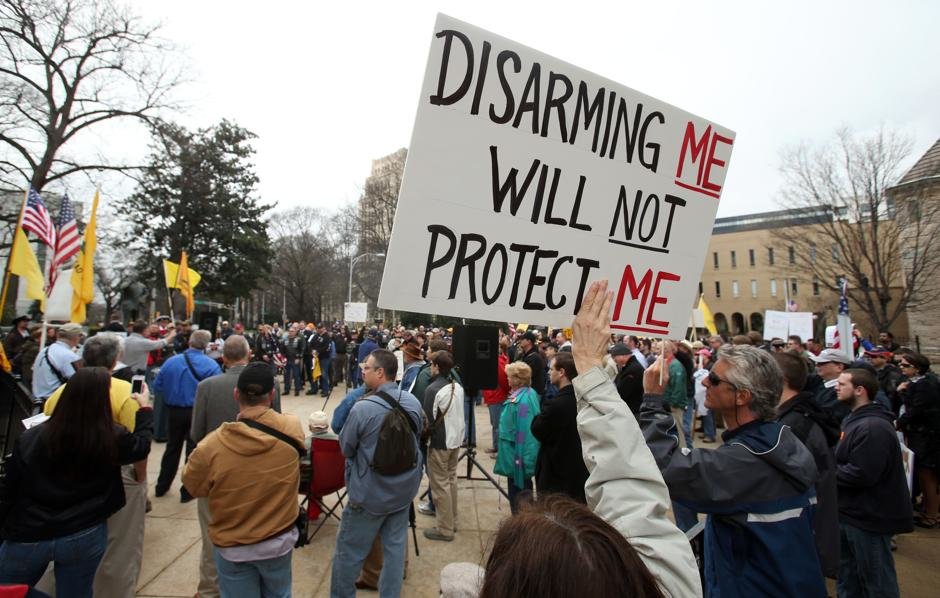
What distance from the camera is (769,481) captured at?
2.04m

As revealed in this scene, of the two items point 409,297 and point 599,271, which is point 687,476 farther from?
point 409,297

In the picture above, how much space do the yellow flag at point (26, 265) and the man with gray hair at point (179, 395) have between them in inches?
105

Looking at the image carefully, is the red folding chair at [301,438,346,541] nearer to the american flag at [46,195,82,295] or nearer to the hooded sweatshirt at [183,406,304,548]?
the hooded sweatshirt at [183,406,304,548]

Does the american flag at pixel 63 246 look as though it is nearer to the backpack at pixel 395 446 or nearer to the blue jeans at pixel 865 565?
the backpack at pixel 395 446

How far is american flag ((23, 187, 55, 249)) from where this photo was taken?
797cm

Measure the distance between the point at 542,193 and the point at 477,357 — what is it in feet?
15.5

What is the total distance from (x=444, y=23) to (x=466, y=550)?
16.5ft

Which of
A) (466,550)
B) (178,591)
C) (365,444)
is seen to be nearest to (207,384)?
(178,591)

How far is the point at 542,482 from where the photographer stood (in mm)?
4203

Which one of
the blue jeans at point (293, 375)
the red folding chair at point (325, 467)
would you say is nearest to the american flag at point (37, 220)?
the red folding chair at point (325, 467)

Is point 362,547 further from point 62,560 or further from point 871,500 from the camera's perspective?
point 871,500

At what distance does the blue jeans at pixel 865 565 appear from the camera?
11.3 ft

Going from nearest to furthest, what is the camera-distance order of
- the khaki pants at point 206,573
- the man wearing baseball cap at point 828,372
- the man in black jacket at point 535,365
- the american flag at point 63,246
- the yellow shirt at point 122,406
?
the yellow shirt at point 122,406, the khaki pants at point 206,573, the man wearing baseball cap at point 828,372, the american flag at point 63,246, the man in black jacket at point 535,365

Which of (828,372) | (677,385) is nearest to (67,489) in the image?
(828,372)
